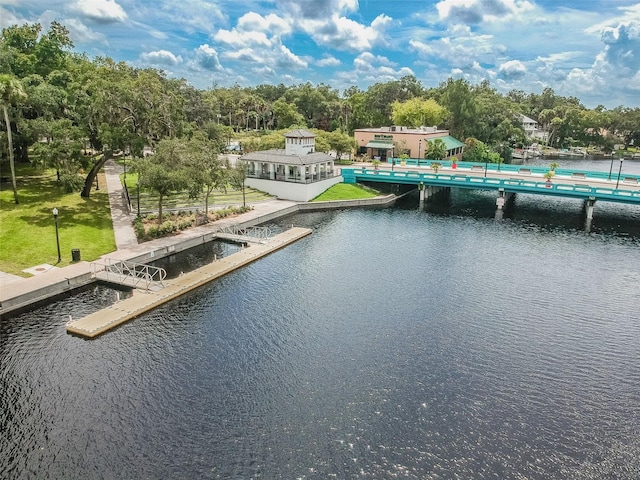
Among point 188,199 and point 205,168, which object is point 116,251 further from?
point 188,199

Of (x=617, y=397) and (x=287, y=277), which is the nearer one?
(x=617, y=397)

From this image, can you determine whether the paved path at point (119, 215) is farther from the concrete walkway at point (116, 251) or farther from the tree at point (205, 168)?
the tree at point (205, 168)

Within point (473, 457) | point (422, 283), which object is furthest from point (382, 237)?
point (473, 457)

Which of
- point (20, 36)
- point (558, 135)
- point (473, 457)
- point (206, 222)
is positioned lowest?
point (473, 457)

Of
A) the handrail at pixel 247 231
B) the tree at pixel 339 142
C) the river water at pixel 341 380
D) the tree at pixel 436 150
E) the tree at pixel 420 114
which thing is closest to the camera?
the river water at pixel 341 380

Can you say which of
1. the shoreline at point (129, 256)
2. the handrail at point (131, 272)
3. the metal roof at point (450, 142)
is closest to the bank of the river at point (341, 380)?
the shoreline at point (129, 256)

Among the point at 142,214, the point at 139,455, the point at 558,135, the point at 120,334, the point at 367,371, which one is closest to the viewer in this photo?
the point at 139,455

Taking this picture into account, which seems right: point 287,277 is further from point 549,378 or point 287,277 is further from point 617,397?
point 617,397
